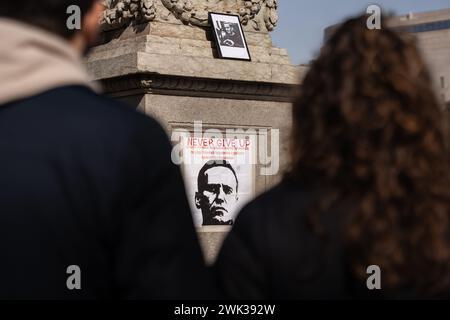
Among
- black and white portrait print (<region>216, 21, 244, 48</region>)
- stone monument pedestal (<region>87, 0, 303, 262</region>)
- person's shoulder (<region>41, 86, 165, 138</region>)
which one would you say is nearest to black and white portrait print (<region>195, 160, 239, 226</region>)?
stone monument pedestal (<region>87, 0, 303, 262</region>)

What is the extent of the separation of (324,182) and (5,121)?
0.71 m

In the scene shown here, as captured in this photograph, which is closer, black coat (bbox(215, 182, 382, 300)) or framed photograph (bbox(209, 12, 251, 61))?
black coat (bbox(215, 182, 382, 300))

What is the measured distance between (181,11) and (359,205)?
299 inches

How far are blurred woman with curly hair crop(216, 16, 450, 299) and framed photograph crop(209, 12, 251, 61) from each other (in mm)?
7285

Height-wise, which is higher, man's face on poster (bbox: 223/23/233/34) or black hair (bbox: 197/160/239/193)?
man's face on poster (bbox: 223/23/233/34)

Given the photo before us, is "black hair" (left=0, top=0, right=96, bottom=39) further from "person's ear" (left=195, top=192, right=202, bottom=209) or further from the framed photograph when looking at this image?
the framed photograph

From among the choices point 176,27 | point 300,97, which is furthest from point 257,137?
point 300,97

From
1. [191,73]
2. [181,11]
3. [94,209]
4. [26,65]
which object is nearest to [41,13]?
[26,65]

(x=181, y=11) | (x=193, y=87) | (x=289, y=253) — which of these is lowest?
(x=289, y=253)

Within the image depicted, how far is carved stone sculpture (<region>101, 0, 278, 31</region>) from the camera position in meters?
9.37

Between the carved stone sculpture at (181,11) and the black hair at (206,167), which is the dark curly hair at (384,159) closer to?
the black hair at (206,167)

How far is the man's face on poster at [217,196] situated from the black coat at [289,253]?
22.1ft

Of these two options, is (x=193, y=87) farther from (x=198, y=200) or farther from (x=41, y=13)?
(x=41, y=13)

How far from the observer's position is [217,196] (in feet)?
29.7
